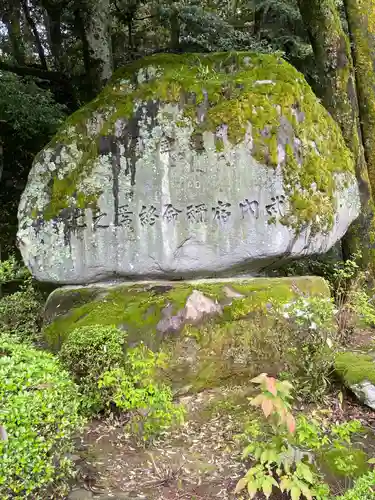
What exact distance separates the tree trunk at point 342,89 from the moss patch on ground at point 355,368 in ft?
8.59

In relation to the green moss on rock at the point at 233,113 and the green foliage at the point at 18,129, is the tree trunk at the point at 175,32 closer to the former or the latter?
the green foliage at the point at 18,129

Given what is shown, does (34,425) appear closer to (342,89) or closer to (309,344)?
(309,344)

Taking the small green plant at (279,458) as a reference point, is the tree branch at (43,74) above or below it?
above

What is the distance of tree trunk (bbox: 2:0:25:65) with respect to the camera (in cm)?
1392

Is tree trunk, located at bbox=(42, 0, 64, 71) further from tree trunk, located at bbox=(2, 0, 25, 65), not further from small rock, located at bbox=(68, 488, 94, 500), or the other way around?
small rock, located at bbox=(68, 488, 94, 500)

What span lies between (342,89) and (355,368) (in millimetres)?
4480

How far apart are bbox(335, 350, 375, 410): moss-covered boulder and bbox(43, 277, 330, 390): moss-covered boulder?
0.54 metres

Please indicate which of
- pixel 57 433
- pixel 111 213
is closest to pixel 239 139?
pixel 111 213

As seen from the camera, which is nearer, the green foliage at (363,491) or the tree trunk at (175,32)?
the green foliage at (363,491)

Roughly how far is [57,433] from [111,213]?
108 inches

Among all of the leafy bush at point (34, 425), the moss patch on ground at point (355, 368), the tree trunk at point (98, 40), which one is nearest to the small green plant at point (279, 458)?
the leafy bush at point (34, 425)

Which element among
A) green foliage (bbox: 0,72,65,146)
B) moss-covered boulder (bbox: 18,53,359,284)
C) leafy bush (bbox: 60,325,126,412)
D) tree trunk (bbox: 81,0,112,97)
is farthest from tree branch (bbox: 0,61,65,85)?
leafy bush (bbox: 60,325,126,412)

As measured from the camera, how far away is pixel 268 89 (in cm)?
504

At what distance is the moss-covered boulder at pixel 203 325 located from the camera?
14.6 ft
